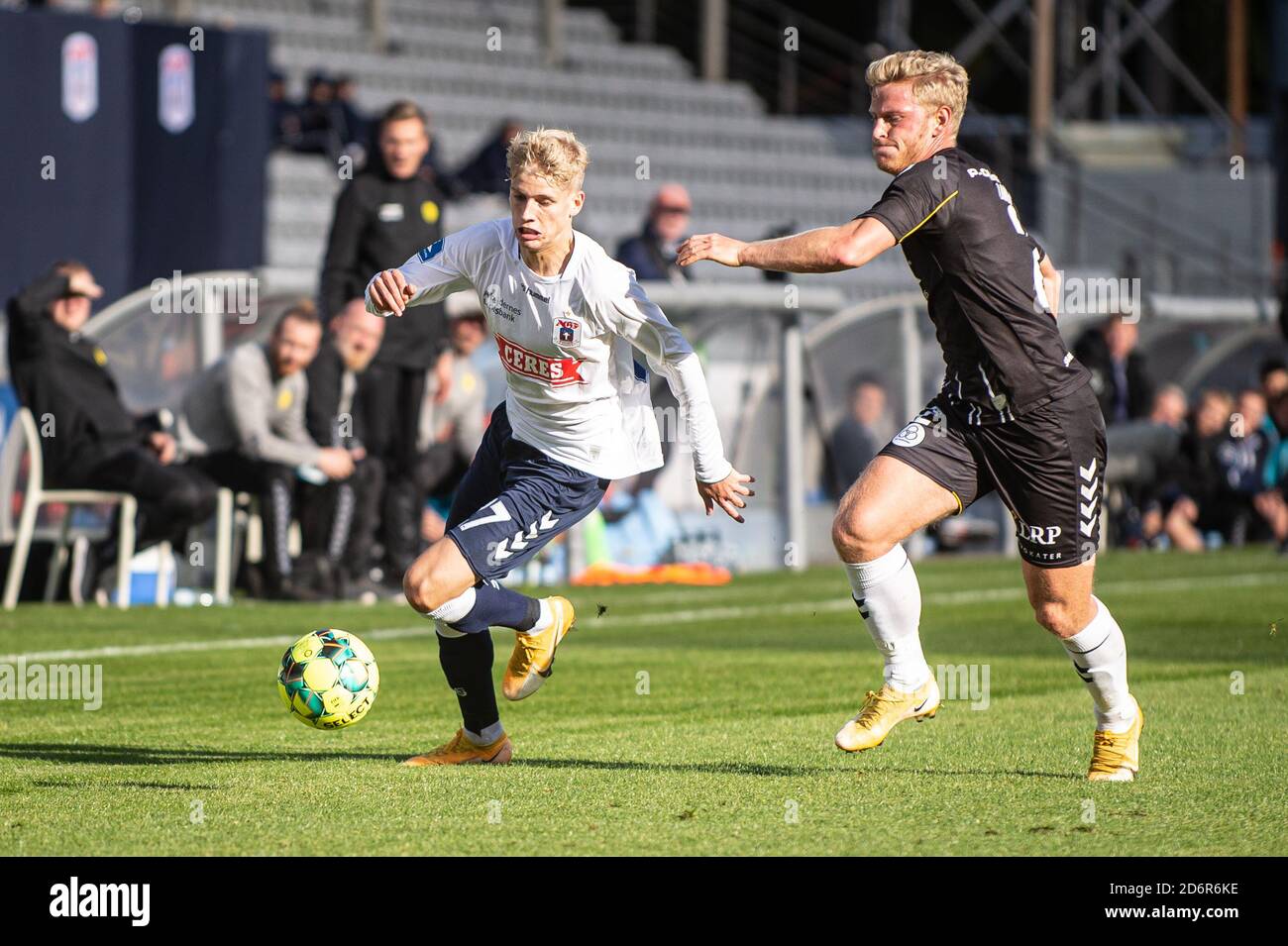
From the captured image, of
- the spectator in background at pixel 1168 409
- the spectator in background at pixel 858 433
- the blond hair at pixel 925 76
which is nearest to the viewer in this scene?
the blond hair at pixel 925 76

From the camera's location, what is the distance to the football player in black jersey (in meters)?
5.97

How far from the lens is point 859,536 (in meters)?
6.02

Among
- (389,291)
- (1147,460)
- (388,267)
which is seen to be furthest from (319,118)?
(389,291)

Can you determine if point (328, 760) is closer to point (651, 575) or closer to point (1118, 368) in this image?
point (651, 575)

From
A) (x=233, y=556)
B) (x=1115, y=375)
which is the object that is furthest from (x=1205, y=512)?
(x=233, y=556)

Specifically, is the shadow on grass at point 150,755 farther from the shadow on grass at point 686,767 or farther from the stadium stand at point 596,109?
the stadium stand at point 596,109

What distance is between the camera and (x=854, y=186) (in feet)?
78.6

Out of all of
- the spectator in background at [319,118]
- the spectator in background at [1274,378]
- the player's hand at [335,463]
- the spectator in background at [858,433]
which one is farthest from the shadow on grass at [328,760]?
the spectator in background at [319,118]

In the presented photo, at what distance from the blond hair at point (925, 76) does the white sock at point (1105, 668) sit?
1523 mm

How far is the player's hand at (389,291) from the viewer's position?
611cm

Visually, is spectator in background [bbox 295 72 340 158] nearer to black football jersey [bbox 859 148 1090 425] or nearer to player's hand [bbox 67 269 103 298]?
player's hand [bbox 67 269 103 298]

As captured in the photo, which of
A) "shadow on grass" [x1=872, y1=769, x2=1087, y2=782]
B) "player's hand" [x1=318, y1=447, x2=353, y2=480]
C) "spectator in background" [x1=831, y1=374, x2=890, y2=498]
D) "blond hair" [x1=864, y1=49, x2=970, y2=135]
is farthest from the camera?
"spectator in background" [x1=831, y1=374, x2=890, y2=498]

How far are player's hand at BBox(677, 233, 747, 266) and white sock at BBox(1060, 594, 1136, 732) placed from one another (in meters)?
1.54

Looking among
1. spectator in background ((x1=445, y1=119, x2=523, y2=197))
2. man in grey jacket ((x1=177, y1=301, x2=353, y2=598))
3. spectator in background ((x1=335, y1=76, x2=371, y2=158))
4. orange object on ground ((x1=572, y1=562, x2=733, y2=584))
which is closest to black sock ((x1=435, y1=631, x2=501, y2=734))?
man in grey jacket ((x1=177, y1=301, x2=353, y2=598))
